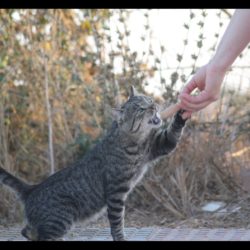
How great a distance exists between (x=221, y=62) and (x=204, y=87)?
0.56m

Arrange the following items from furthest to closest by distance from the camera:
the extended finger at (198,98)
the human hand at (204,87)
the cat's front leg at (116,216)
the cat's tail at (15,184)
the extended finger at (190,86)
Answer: the cat's tail at (15,184)
the cat's front leg at (116,216)
the extended finger at (190,86)
the extended finger at (198,98)
the human hand at (204,87)

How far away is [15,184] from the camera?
538 cm

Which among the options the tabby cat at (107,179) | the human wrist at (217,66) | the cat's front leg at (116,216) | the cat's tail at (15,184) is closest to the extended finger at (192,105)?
the human wrist at (217,66)

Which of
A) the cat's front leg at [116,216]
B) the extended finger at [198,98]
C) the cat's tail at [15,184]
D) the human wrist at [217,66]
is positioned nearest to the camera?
the human wrist at [217,66]

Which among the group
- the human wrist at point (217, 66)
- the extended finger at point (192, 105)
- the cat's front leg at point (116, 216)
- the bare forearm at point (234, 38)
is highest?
the bare forearm at point (234, 38)

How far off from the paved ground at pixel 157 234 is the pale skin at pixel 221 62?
1.51 metres

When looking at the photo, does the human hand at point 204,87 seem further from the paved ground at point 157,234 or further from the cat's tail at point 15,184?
the cat's tail at point 15,184

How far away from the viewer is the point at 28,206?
5316 mm

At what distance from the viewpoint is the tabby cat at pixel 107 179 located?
204 inches

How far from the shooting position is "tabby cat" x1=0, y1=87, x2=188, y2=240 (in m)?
5.19

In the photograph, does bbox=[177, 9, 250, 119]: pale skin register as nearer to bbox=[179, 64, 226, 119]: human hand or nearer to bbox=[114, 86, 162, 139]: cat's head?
bbox=[179, 64, 226, 119]: human hand

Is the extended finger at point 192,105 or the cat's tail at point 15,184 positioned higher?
the extended finger at point 192,105

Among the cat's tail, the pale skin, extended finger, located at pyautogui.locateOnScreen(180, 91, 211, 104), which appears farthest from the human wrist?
the cat's tail
